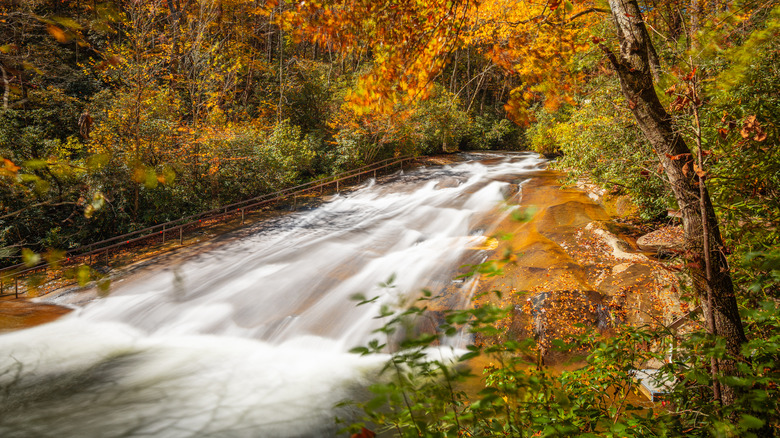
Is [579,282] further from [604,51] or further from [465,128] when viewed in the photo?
[465,128]

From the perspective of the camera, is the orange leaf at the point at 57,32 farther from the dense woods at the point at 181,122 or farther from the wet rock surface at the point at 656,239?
the wet rock surface at the point at 656,239

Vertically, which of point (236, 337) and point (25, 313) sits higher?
point (25, 313)

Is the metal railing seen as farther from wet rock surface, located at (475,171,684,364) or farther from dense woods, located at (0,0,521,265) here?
wet rock surface, located at (475,171,684,364)

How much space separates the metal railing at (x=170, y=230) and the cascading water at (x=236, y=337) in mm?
1231

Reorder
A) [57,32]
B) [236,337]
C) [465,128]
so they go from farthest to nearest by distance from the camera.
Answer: [465,128] < [236,337] < [57,32]

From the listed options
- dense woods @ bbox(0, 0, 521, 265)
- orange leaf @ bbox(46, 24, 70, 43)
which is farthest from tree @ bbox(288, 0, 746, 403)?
orange leaf @ bbox(46, 24, 70, 43)

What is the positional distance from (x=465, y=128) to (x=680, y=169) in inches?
912

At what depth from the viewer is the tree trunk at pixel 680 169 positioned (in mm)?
2475

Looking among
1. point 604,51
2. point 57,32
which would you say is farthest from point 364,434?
point 604,51

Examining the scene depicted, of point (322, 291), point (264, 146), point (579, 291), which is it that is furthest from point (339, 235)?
point (579, 291)

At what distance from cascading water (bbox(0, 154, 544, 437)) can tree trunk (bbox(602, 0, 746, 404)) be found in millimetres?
2092

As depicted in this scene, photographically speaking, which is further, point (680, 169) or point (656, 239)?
point (656, 239)

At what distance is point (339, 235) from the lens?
11.4 meters

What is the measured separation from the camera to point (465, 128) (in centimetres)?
2483
